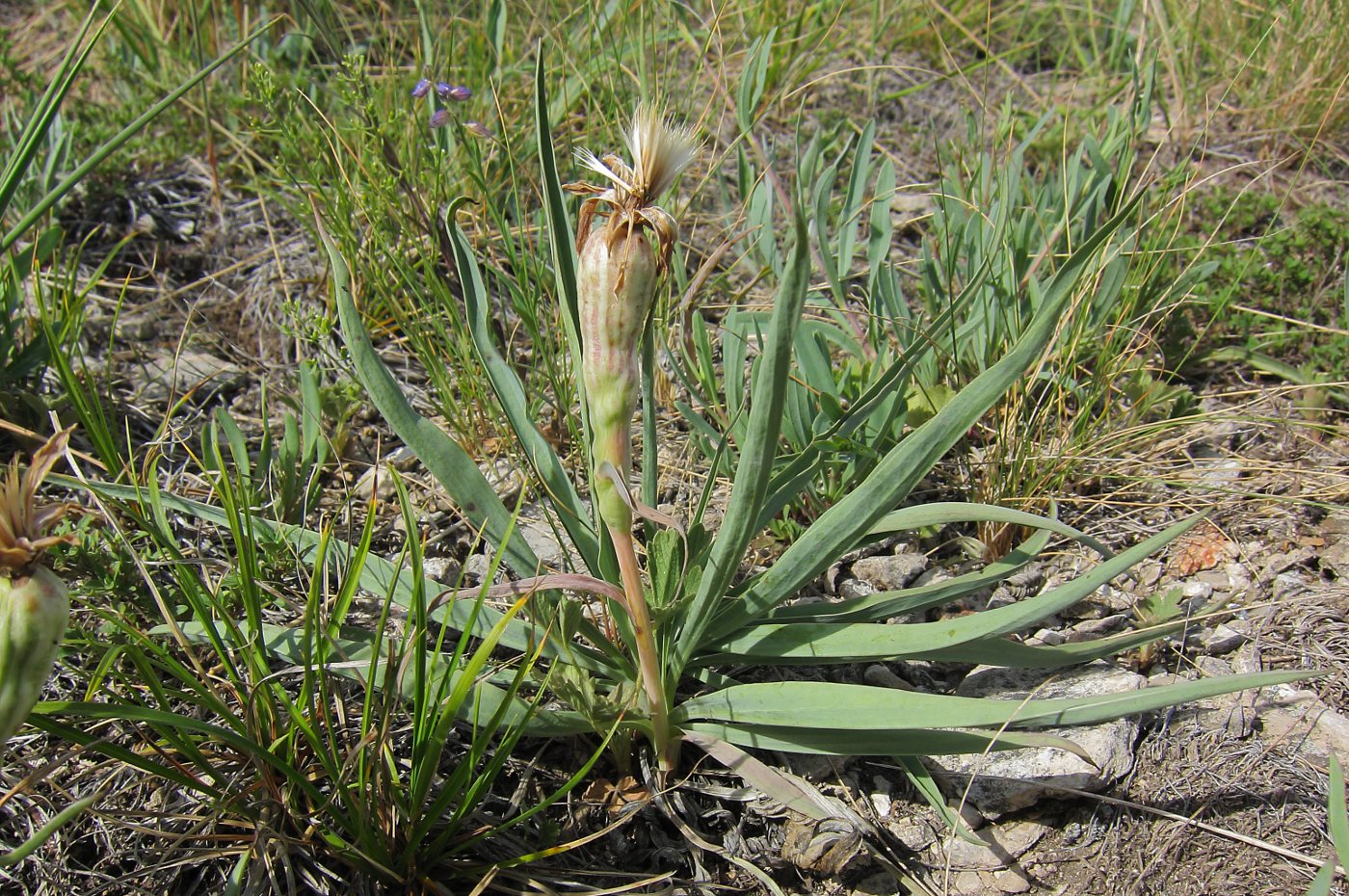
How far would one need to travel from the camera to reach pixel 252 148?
2773 mm

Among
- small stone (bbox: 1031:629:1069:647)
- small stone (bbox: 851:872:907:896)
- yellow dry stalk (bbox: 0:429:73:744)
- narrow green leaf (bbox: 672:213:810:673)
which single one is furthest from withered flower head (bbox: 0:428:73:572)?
small stone (bbox: 1031:629:1069:647)

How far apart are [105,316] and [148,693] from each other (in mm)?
1284

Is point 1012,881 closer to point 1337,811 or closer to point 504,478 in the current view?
point 1337,811

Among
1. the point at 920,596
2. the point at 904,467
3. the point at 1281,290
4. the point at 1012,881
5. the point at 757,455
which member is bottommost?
the point at 1012,881

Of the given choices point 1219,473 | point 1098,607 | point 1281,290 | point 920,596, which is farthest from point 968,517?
point 1281,290

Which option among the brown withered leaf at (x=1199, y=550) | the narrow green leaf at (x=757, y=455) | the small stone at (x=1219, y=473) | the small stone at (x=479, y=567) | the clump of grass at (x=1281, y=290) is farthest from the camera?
the clump of grass at (x=1281, y=290)

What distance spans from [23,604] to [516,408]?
2.78ft

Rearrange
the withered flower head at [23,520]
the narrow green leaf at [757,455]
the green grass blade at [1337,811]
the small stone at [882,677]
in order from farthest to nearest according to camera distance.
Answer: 1. the small stone at [882,677]
2. the green grass blade at [1337,811]
3. the narrow green leaf at [757,455]
4. the withered flower head at [23,520]

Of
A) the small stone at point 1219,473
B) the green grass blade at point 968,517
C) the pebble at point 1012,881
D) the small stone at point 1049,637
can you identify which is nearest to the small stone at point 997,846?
the pebble at point 1012,881

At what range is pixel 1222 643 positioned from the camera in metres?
1.80

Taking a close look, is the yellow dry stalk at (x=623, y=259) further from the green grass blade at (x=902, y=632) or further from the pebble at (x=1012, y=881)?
the pebble at (x=1012, y=881)

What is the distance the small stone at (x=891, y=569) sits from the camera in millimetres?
1908

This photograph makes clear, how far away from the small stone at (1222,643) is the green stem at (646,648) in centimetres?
106

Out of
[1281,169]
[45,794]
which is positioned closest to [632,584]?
[45,794]
